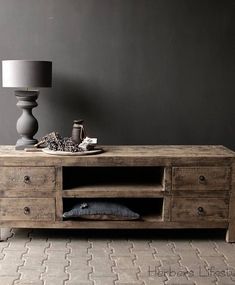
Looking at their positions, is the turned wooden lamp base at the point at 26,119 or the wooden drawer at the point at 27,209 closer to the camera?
the wooden drawer at the point at 27,209

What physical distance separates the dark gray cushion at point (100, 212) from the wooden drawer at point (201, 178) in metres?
0.38

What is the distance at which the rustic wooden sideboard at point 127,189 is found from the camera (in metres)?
3.13

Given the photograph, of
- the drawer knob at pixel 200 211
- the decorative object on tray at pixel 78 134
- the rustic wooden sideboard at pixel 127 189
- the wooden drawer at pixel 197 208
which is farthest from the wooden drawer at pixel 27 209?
the drawer knob at pixel 200 211

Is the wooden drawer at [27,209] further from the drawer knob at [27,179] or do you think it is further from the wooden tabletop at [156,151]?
the wooden tabletop at [156,151]

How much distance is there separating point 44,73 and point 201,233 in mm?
1693

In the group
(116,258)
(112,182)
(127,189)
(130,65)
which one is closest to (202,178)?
(127,189)

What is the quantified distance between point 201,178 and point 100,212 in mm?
751

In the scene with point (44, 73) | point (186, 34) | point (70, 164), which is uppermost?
point (186, 34)

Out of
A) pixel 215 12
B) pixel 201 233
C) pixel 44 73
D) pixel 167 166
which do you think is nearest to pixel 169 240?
pixel 201 233

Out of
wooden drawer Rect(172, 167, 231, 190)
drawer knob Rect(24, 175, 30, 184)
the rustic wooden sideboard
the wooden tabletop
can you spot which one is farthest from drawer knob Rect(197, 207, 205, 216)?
drawer knob Rect(24, 175, 30, 184)

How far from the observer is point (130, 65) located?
3.71 metres

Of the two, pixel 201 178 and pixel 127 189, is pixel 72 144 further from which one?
pixel 201 178

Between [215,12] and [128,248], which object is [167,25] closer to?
[215,12]

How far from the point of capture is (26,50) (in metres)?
3.64
